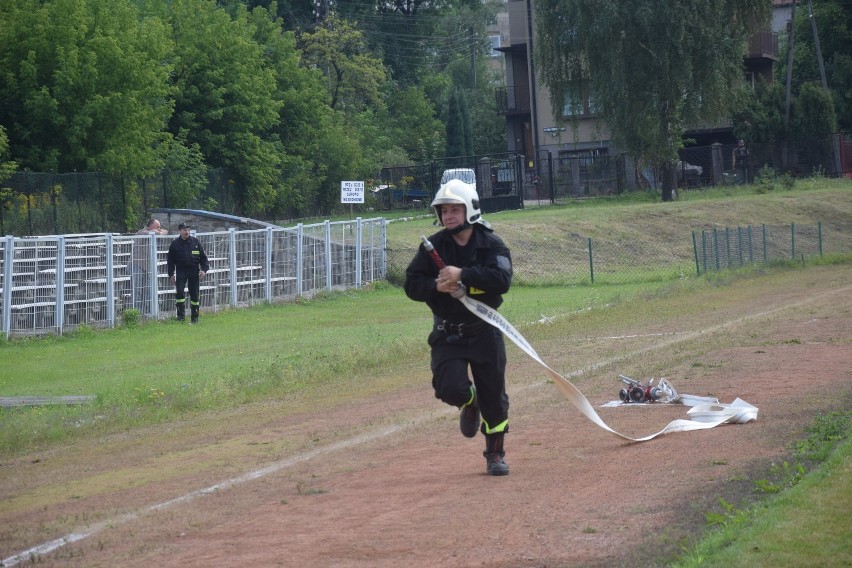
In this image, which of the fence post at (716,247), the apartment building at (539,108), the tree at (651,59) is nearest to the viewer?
the fence post at (716,247)

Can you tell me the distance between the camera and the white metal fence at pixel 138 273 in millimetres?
21766

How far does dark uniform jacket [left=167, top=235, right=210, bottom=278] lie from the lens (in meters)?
23.6

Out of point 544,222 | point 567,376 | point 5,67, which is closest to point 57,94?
point 5,67

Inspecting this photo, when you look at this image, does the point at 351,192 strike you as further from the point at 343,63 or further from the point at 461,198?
the point at 461,198

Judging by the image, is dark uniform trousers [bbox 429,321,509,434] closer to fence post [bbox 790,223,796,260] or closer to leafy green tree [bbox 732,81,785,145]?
fence post [bbox 790,223,796,260]

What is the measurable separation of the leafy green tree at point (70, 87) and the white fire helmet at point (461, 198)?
29216mm

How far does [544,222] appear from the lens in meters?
41.2

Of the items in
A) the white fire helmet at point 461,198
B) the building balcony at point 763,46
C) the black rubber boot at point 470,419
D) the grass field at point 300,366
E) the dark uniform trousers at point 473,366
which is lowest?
the grass field at point 300,366

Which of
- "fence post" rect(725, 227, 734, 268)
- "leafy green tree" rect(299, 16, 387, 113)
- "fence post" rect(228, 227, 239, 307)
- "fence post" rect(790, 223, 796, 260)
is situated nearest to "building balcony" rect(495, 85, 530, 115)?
"leafy green tree" rect(299, 16, 387, 113)

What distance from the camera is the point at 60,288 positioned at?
72.7 feet

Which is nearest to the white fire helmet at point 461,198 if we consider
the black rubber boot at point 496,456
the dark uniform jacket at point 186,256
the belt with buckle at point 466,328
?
the belt with buckle at point 466,328

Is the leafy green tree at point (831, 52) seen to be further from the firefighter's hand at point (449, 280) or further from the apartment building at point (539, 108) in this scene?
the firefighter's hand at point (449, 280)

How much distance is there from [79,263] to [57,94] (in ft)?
47.3

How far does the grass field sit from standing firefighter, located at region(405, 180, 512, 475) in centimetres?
217
